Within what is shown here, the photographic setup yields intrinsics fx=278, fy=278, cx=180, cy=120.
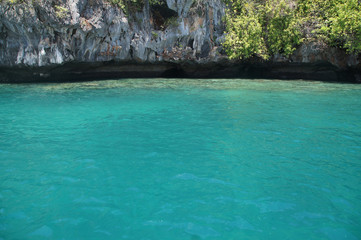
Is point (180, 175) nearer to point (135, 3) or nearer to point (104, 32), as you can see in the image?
point (104, 32)

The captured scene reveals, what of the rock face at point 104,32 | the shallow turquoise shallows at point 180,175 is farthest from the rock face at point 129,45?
the shallow turquoise shallows at point 180,175

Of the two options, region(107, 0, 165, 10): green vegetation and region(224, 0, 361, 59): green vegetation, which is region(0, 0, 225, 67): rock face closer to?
region(107, 0, 165, 10): green vegetation

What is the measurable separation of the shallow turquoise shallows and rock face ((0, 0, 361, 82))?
1083cm

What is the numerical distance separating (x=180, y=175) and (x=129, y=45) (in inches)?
743

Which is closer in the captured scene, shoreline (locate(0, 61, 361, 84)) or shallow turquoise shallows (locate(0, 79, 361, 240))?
shallow turquoise shallows (locate(0, 79, 361, 240))

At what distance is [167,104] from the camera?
12227mm

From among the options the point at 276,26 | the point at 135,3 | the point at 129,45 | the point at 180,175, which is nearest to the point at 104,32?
the point at 129,45

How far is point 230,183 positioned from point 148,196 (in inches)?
59.0

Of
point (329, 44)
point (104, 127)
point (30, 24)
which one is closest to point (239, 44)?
point (329, 44)

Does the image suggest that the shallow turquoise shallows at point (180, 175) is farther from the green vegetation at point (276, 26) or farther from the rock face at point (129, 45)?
the green vegetation at point (276, 26)

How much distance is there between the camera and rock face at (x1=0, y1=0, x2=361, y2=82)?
19.1 meters

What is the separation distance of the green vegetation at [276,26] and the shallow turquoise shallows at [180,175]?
44.9ft

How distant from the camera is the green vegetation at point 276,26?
71.1 feet

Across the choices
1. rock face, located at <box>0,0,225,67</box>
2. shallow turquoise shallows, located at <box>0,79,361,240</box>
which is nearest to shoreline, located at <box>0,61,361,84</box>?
rock face, located at <box>0,0,225,67</box>
